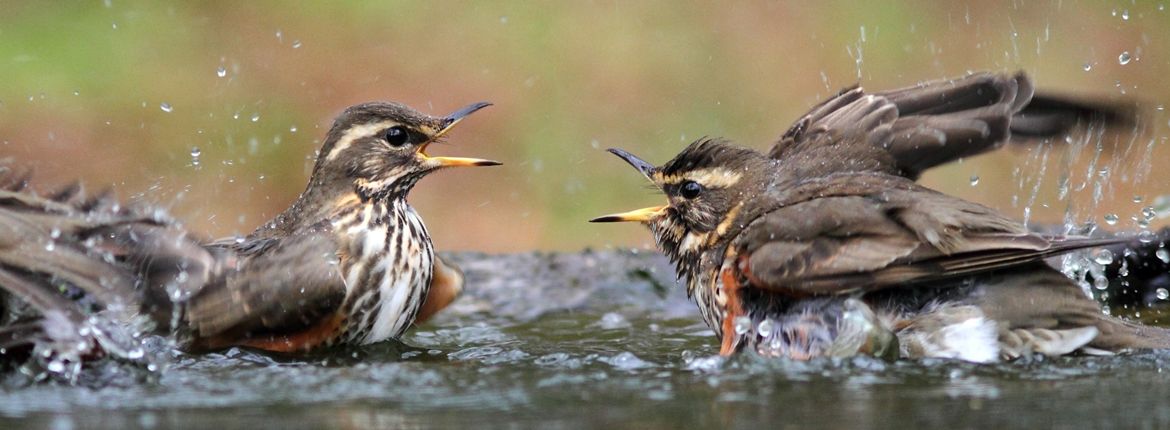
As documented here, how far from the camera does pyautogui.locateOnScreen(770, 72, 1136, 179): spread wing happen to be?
7.69 m

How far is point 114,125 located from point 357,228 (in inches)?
233

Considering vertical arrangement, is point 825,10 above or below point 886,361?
above

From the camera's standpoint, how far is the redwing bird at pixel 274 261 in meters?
6.09

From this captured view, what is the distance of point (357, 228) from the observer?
7.45 metres

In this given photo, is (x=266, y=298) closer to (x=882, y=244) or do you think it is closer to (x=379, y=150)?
(x=379, y=150)

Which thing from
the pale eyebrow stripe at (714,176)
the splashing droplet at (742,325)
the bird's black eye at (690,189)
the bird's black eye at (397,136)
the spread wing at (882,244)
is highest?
the bird's black eye at (397,136)

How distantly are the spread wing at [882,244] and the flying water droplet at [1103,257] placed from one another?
4.75 ft

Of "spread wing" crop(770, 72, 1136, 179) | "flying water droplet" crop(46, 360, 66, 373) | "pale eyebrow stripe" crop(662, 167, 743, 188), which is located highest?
"spread wing" crop(770, 72, 1136, 179)

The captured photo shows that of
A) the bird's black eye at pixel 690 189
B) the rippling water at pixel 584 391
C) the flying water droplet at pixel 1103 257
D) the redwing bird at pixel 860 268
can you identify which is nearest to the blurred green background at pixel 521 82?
the flying water droplet at pixel 1103 257

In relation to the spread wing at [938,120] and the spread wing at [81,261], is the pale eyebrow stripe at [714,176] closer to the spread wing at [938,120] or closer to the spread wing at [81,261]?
the spread wing at [938,120]

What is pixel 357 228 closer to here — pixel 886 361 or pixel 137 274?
pixel 137 274

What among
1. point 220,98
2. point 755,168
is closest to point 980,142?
point 755,168

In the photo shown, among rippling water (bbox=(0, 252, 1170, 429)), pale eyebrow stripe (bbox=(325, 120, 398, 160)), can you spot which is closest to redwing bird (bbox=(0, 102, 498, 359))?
pale eyebrow stripe (bbox=(325, 120, 398, 160))

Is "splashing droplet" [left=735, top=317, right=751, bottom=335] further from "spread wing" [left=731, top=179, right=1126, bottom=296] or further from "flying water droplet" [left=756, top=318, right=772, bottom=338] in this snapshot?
"spread wing" [left=731, top=179, right=1126, bottom=296]
